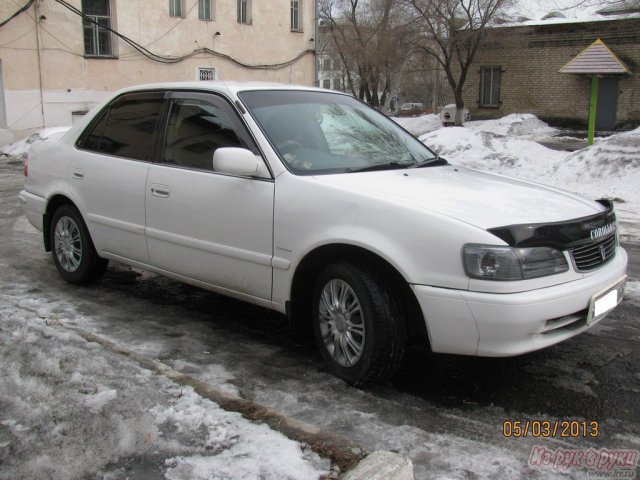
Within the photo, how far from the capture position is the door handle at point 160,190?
174 inches

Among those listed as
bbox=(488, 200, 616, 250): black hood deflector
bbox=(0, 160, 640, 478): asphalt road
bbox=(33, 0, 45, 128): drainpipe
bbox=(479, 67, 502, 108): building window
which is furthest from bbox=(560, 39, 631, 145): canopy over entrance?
bbox=(33, 0, 45, 128): drainpipe

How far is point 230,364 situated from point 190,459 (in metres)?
1.17

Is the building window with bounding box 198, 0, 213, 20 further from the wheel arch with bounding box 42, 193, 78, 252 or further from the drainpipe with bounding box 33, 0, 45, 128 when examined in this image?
the wheel arch with bounding box 42, 193, 78, 252

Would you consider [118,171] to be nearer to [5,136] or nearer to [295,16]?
[5,136]

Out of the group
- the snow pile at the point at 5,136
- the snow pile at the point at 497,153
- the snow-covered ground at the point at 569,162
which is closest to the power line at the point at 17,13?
the snow pile at the point at 5,136

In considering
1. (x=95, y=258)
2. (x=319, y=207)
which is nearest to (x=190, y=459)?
(x=319, y=207)

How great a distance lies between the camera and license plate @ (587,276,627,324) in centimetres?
334

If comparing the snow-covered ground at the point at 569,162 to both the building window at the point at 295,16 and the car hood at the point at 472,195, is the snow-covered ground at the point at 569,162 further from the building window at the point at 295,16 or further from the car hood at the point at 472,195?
the building window at the point at 295,16

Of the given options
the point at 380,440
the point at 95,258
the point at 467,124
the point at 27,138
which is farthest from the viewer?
the point at 467,124

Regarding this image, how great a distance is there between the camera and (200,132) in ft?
14.6

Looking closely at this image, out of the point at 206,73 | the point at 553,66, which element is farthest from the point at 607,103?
the point at 206,73

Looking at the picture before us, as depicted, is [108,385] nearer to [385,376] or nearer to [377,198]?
[385,376]

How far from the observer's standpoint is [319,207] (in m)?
3.60

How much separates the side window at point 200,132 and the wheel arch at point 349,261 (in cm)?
84
